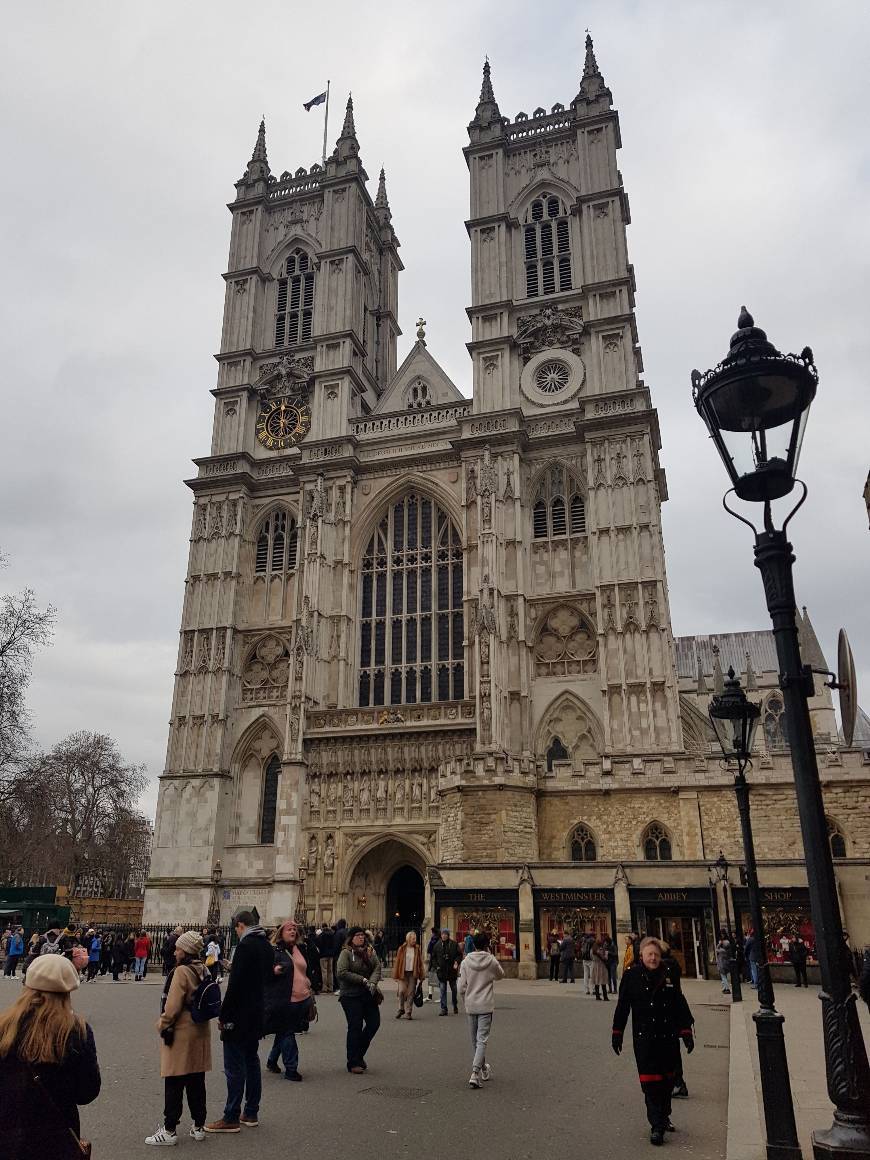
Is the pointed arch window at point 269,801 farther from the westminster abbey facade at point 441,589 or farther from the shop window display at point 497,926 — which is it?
the shop window display at point 497,926

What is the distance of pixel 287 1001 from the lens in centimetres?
828

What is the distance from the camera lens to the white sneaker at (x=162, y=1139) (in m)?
6.25

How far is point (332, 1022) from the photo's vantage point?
522 inches

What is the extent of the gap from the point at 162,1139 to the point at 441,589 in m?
30.0

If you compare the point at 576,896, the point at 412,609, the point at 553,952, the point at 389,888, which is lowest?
the point at 553,952

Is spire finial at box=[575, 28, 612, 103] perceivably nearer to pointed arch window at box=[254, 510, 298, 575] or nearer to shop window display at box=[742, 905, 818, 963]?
pointed arch window at box=[254, 510, 298, 575]

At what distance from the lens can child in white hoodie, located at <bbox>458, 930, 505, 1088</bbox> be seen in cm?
845

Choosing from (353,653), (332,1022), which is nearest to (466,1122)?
(332,1022)

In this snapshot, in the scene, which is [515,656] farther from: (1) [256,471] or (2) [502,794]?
(1) [256,471]

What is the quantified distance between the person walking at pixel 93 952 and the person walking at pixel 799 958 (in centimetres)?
1567

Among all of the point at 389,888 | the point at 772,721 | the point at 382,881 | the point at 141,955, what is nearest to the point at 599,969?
the point at 141,955

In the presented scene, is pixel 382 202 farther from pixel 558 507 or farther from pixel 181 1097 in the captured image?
pixel 181 1097

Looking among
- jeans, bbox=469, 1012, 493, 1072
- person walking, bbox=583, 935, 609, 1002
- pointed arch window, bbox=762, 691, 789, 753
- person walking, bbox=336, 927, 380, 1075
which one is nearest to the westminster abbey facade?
person walking, bbox=583, 935, 609, 1002

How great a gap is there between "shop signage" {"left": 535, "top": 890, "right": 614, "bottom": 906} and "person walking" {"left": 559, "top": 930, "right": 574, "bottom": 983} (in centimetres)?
80
